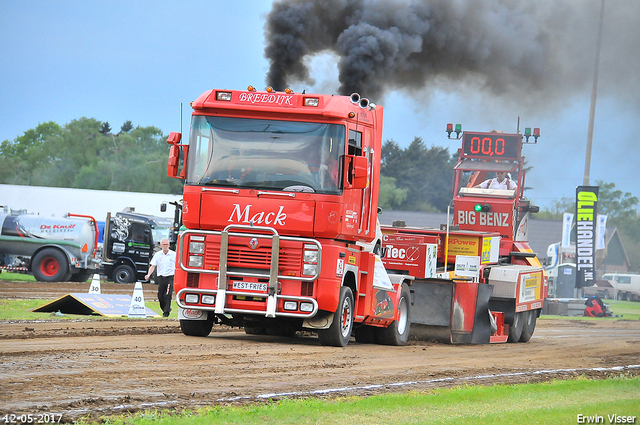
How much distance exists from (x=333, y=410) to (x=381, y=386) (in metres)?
1.87

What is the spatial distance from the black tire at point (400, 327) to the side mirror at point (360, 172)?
11.8ft

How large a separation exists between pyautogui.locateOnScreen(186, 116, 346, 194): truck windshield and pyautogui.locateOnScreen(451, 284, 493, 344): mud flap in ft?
19.0

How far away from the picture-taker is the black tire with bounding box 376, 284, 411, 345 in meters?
14.6

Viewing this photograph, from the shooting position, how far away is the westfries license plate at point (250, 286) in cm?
1182

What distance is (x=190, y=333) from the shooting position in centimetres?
1312

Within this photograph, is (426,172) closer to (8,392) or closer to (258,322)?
(258,322)

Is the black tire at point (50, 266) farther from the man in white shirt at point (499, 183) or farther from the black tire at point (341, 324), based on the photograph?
the black tire at point (341, 324)

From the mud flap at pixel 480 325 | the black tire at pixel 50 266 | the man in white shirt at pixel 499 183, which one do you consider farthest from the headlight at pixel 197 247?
the black tire at pixel 50 266

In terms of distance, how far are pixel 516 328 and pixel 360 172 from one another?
7862 mm

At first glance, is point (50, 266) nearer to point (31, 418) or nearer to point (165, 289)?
point (165, 289)

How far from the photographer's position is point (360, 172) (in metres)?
11.8

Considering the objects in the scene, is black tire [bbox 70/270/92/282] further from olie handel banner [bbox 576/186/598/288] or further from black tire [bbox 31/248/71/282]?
olie handel banner [bbox 576/186/598/288]

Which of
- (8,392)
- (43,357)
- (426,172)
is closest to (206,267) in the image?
(43,357)

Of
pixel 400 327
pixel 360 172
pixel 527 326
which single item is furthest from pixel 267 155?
pixel 527 326
